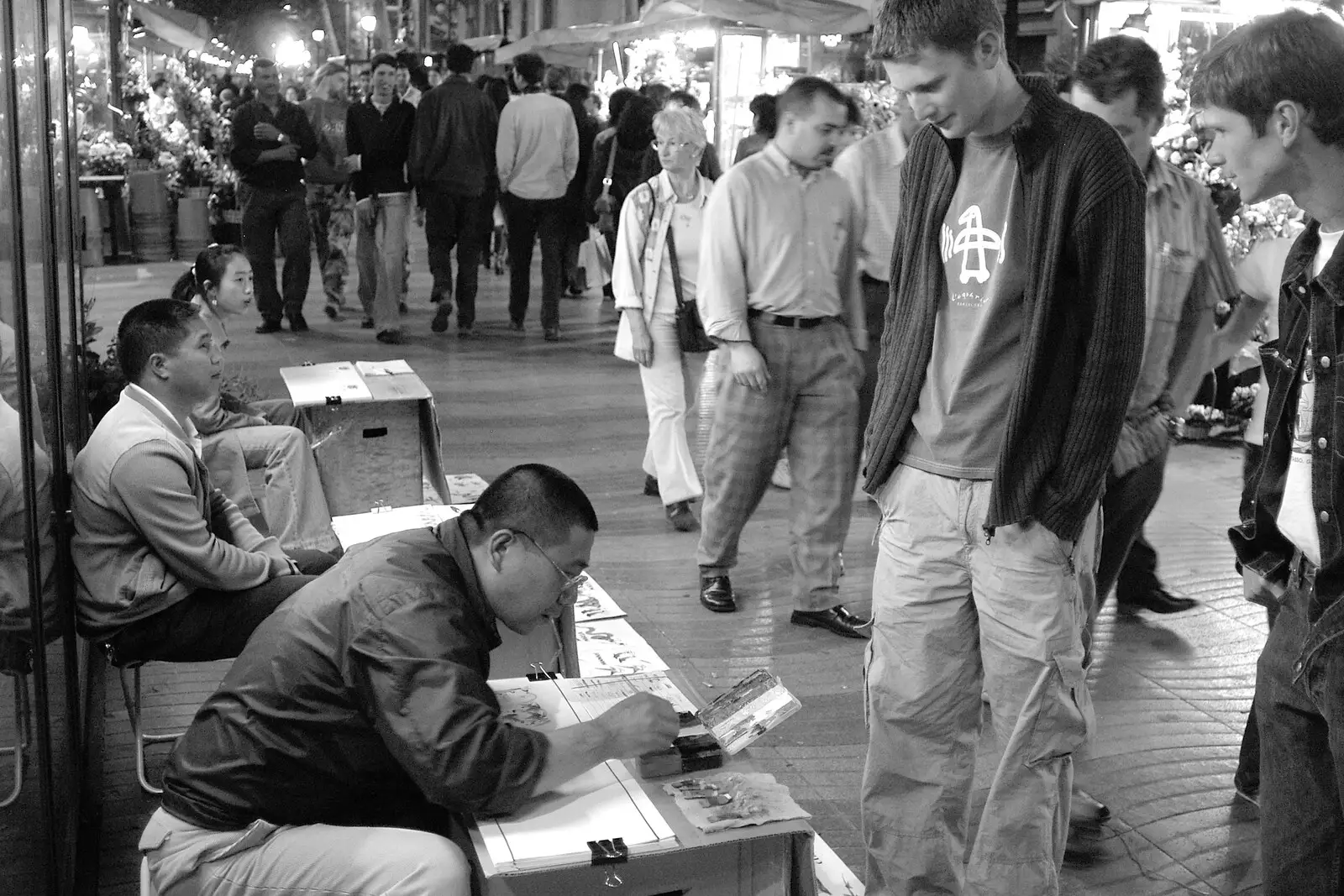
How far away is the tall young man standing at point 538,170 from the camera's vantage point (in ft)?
37.3

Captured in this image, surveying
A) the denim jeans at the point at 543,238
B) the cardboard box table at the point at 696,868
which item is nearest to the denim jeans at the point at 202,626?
the cardboard box table at the point at 696,868

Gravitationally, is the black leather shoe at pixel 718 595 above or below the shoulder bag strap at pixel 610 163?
below

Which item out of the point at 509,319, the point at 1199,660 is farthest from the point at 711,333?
the point at 509,319

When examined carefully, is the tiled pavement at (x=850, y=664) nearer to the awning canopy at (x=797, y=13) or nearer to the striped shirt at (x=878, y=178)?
the striped shirt at (x=878, y=178)

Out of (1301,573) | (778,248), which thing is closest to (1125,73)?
(778,248)

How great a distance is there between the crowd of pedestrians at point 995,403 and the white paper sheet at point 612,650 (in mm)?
806

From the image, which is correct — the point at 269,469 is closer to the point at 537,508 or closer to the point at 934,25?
the point at 537,508

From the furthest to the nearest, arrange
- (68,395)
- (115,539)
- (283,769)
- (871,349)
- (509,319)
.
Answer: (509,319) < (871,349) < (68,395) < (115,539) < (283,769)

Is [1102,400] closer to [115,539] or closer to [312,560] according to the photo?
[115,539]

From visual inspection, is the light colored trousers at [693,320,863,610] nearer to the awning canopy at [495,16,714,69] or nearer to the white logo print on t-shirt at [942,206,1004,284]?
the white logo print on t-shirt at [942,206,1004,284]

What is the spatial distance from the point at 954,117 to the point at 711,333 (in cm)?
257

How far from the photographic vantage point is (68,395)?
4750 mm

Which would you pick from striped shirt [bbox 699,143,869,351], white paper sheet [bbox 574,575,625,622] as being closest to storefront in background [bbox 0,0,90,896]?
white paper sheet [bbox 574,575,625,622]

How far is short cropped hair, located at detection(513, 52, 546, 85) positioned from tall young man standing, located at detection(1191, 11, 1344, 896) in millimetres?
9915
